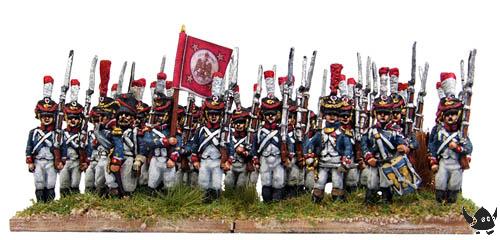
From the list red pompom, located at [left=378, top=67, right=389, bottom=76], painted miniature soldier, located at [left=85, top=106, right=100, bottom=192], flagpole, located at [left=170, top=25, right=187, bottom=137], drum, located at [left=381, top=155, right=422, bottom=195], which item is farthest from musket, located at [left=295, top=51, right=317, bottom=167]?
painted miniature soldier, located at [left=85, top=106, right=100, bottom=192]

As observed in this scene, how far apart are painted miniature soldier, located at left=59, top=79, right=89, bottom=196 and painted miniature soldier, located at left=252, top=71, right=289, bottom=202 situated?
8.19ft

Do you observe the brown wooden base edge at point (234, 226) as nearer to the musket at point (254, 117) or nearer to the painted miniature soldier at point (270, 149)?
the painted miniature soldier at point (270, 149)

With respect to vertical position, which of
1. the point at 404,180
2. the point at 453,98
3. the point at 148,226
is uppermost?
the point at 453,98

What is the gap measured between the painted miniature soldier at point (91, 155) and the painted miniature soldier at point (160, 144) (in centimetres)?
79

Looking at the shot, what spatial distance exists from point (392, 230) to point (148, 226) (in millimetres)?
3109

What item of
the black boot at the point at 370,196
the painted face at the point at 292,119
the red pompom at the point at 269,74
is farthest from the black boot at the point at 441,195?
the red pompom at the point at 269,74

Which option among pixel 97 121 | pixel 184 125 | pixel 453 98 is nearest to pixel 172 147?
pixel 184 125

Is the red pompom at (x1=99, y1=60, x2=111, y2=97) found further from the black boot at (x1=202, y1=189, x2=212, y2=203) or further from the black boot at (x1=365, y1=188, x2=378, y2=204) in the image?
the black boot at (x1=365, y1=188, x2=378, y2=204)

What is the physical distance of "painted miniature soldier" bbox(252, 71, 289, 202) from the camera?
984 cm

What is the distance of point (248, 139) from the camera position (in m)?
9.97

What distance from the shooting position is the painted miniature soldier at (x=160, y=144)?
9.88 meters

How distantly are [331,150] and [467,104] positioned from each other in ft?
6.05

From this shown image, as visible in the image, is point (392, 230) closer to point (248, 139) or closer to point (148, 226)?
point (248, 139)

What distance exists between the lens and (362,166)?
9.93 m
